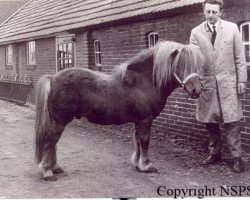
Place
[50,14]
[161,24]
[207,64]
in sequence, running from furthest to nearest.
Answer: [50,14] < [161,24] < [207,64]

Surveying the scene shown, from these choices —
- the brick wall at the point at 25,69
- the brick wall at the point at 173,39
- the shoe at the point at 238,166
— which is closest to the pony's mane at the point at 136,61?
the brick wall at the point at 173,39

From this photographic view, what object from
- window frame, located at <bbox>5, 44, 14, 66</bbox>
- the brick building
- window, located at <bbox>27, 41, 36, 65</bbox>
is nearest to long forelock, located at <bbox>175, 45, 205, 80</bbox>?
the brick building

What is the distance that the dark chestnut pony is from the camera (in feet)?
18.6

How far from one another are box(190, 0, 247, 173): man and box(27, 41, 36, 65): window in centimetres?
1136

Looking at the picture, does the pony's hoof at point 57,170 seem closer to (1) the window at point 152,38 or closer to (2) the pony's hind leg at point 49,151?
(2) the pony's hind leg at point 49,151

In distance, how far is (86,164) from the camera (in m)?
6.73

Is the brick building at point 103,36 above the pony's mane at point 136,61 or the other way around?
above

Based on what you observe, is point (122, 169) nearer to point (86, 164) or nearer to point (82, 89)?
point (86, 164)

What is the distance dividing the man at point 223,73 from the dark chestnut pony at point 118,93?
542 mm

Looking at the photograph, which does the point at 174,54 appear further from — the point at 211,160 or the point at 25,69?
the point at 25,69

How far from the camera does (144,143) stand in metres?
6.02

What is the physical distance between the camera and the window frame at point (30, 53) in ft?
54.6

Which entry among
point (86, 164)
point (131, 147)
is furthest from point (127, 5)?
point (86, 164)

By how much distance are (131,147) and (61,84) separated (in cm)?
267
